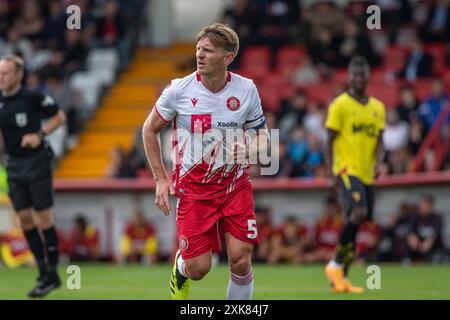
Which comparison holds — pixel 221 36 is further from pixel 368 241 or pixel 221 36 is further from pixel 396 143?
pixel 396 143

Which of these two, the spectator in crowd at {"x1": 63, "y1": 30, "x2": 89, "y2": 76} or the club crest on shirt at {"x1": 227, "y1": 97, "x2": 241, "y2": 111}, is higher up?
the club crest on shirt at {"x1": 227, "y1": 97, "x2": 241, "y2": 111}

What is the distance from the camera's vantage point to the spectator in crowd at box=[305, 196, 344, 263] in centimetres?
1917

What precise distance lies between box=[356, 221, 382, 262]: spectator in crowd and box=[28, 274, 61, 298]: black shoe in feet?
24.4

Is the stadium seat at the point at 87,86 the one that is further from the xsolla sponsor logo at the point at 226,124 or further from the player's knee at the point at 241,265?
the player's knee at the point at 241,265

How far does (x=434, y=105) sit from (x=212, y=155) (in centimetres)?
1159

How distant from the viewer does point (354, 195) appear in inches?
→ 500

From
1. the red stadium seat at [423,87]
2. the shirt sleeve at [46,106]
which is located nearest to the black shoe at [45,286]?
the shirt sleeve at [46,106]

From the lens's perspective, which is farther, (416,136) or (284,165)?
(284,165)

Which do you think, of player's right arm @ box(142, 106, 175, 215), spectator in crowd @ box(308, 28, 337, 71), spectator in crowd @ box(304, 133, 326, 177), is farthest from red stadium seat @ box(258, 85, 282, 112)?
player's right arm @ box(142, 106, 175, 215)

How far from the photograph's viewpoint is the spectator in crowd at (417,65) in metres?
21.8

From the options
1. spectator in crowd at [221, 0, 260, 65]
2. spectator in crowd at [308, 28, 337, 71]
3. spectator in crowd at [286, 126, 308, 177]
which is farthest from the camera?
spectator in crowd at [221, 0, 260, 65]

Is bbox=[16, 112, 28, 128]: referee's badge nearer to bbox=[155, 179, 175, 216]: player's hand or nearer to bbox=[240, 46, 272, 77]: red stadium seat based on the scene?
bbox=[155, 179, 175, 216]: player's hand

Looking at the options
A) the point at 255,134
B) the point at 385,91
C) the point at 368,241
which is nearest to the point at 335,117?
the point at 255,134
